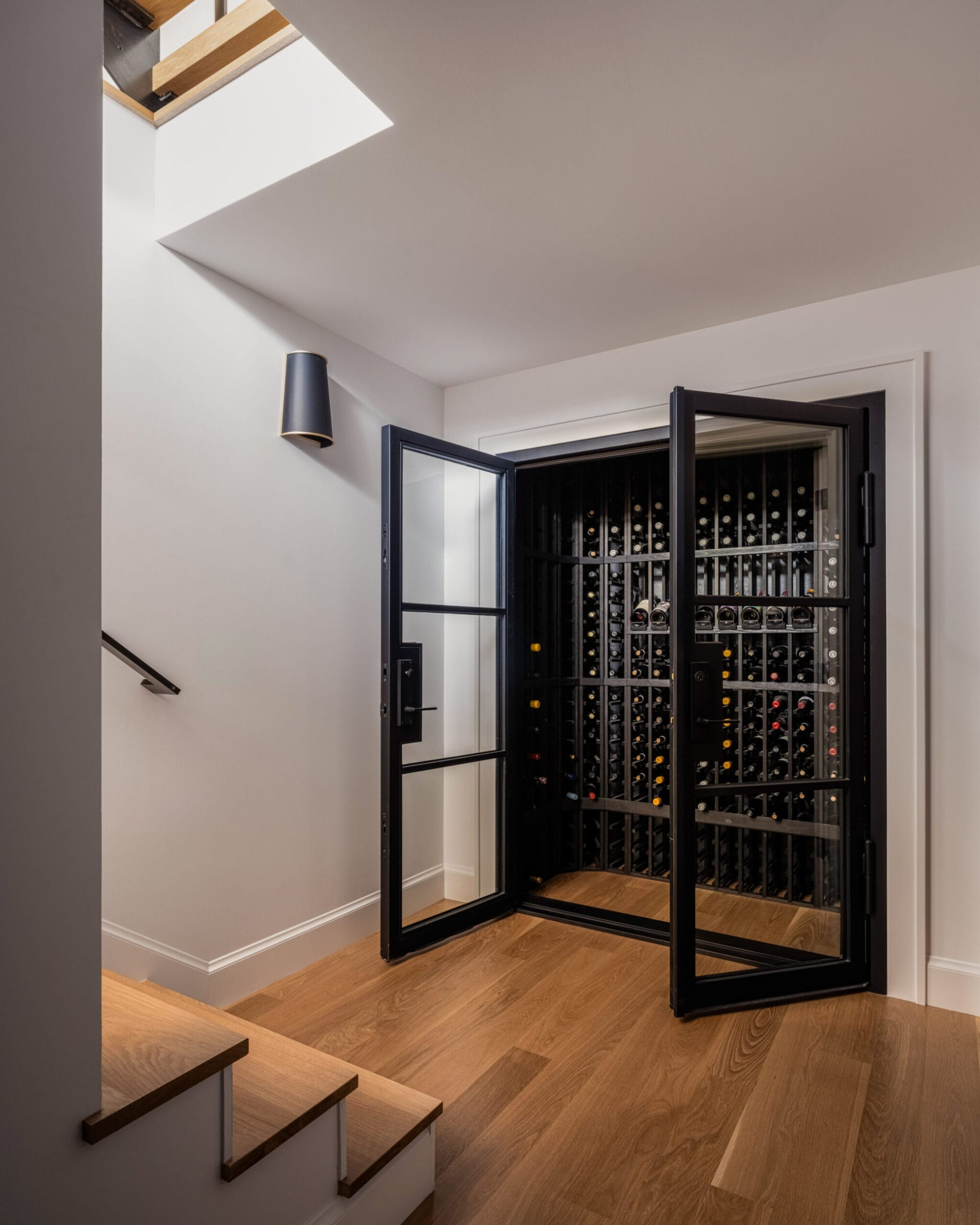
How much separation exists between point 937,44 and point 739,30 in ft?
1.43

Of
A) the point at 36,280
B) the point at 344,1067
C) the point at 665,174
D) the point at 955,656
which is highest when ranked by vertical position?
the point at 665,174

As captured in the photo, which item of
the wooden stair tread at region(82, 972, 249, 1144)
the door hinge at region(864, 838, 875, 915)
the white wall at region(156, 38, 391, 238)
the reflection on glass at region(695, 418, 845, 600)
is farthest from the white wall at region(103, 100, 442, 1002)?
the door hinge at region(864, 838, 875, 915)

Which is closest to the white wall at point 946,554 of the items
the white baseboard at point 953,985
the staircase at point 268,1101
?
the white baseboard at point 953,985

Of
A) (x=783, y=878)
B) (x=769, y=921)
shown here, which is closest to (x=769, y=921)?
(x=769, y=921)

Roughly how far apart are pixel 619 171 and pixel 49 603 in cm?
179

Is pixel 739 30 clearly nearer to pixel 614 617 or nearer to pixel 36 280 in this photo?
pixel 36 280

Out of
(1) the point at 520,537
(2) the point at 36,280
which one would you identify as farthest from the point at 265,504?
(2) the point at 36,280

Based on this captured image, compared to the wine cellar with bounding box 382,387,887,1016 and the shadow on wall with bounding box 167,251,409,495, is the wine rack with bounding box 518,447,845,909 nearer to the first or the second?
the wine cellar with bounding box 382,387,887,1016

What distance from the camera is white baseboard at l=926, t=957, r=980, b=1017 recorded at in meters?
Result: 2.44

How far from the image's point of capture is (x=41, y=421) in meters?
1.07

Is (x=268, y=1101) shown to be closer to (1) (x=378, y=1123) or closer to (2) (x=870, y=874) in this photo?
(1) (x=378, y=1123)

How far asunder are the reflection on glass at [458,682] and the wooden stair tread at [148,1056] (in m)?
1.71

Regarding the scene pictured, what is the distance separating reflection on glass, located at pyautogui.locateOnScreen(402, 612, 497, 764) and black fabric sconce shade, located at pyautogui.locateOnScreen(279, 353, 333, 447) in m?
0.87

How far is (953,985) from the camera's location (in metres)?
2.47
